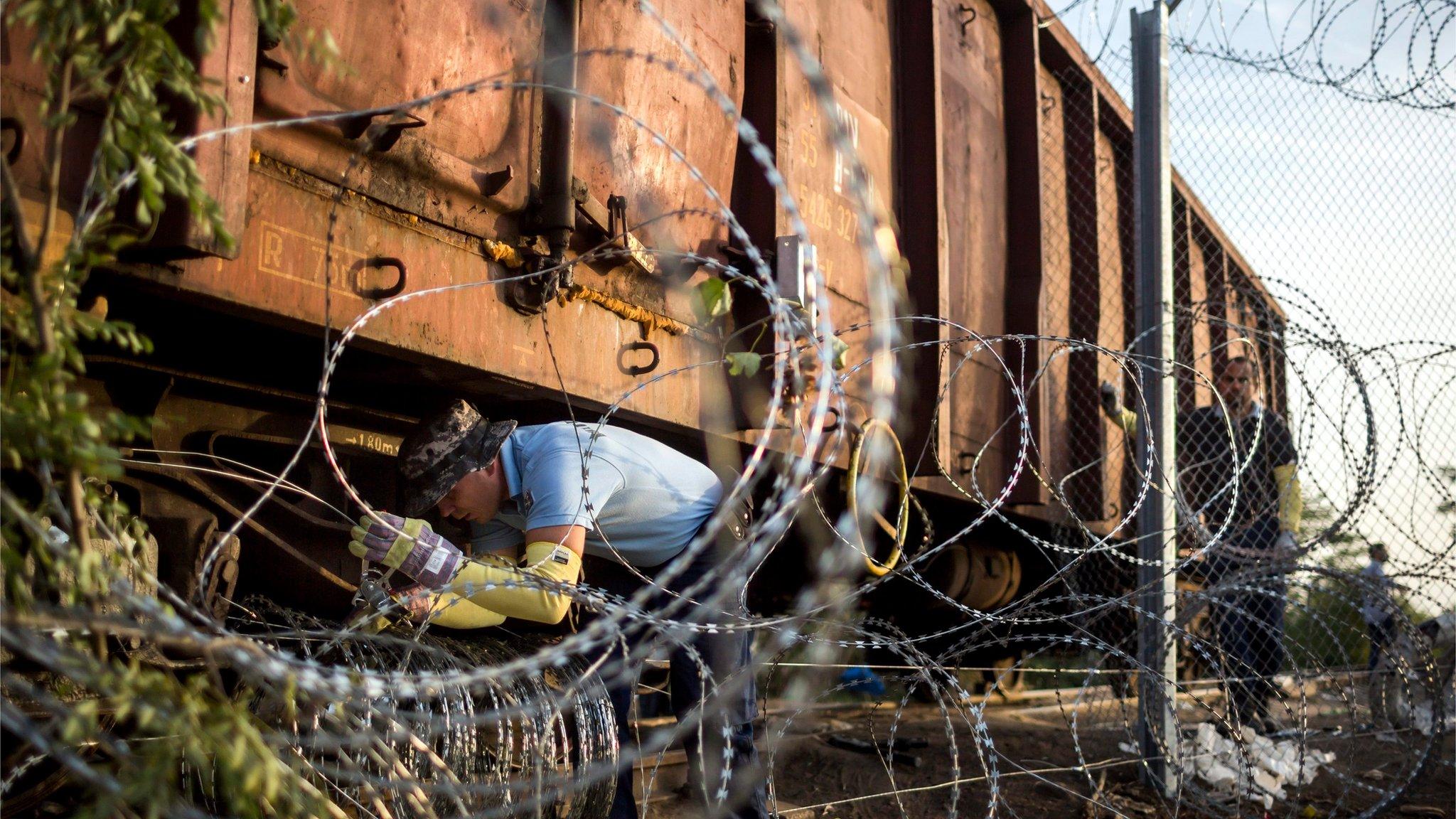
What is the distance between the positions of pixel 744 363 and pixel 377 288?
A: 68.5 inches

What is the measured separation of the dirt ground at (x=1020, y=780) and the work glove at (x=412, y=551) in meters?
1.66

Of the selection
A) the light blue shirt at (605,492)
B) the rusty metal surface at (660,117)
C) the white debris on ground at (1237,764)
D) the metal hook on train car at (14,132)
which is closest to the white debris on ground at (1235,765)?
the white debris on ground at (1237,764)

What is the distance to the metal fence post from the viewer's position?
560 cm

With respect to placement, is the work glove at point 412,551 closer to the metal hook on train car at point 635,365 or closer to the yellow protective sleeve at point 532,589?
the yellow protective sleeve at point 532,589

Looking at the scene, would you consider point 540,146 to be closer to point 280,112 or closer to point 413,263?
point 413,263

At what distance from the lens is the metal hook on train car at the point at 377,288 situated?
130 inches

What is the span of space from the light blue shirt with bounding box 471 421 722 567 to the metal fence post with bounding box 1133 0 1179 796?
2.21m

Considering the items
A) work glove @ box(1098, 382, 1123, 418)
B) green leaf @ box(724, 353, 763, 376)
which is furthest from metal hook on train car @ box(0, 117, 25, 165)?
work glove @ box(1098, 382, 1123, 418)

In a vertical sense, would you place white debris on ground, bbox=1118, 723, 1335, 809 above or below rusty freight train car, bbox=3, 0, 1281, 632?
below

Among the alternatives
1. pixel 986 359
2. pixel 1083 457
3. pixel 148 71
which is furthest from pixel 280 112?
pixel 1083 457

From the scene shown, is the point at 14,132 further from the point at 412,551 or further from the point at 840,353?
the point at 840,353

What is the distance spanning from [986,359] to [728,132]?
106 inches

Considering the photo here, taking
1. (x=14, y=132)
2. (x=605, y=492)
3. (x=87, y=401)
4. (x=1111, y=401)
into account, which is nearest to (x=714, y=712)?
(x=605, y=492)

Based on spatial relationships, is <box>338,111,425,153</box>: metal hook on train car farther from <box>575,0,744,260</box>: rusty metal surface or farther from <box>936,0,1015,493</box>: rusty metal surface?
<box>936,0,1015,493</box>: rusty metal surface
